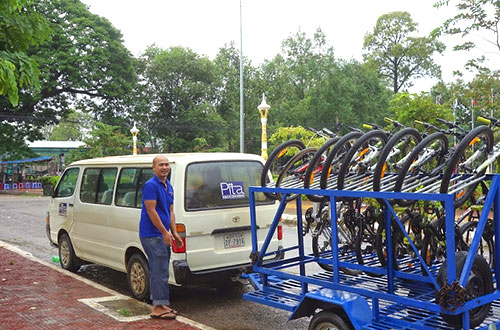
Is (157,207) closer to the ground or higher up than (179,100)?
closer to the ground

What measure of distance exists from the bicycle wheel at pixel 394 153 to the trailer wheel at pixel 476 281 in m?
0.85

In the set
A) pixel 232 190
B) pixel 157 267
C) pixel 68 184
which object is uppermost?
pixel 68 184

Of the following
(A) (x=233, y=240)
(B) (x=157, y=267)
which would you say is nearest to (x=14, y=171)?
(A) (x=233, y=240)

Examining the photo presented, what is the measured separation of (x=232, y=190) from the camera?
6.43 metres

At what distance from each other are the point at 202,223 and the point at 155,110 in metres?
44.3

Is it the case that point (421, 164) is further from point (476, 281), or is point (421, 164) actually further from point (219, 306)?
point (219, 306)

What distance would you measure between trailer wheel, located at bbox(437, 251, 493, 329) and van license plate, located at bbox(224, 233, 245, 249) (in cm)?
284

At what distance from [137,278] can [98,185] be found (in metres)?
1.64

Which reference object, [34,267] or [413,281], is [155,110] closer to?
[34,267]

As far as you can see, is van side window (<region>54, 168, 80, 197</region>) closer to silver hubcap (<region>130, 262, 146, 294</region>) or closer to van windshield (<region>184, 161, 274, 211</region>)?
silver hubcap (<region>130, 262, 146, 294</region>)

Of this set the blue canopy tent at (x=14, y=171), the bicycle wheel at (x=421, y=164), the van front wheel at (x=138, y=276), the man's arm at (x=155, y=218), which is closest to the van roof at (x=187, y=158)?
the man's arm at (x=155, y=218)

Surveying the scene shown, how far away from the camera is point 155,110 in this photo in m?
49.2

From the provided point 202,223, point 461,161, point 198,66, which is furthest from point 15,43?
point 198,66

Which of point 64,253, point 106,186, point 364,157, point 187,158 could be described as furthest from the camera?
point 64,253
